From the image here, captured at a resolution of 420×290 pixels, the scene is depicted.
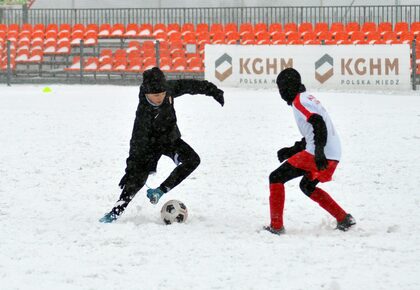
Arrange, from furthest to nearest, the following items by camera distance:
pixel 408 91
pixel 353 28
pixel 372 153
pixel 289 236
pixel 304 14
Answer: pixel 304 14 → pixel 353 28 → pixel 408 91 → pixel 372 153 → pixel 289 236

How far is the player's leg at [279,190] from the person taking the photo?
7.06m

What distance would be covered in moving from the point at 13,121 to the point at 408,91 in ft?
37.4

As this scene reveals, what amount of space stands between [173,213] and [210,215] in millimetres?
625

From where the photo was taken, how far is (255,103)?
1977 cm

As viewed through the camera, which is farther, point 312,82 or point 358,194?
point 312,82

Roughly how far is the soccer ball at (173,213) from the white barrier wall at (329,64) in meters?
16.3

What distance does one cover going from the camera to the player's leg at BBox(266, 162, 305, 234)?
706 cm

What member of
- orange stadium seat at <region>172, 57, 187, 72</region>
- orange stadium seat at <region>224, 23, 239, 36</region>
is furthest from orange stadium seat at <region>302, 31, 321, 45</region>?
orange stadium seat at <region>172, 57, 187, 72</region>

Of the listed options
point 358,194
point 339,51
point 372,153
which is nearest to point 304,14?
point 339,51

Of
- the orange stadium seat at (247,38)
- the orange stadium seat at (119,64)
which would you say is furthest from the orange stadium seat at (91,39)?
the orange stadium seat at (247,38)

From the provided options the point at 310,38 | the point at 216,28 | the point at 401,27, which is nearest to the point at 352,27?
the point at 401,27

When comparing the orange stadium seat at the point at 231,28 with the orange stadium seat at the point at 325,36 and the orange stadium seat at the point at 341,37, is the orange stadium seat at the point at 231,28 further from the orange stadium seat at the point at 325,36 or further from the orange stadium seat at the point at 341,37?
the orange stadium seat at the point at 341,37

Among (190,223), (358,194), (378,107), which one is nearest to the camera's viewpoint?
(190,223)

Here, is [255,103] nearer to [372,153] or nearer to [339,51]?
[339,51]
